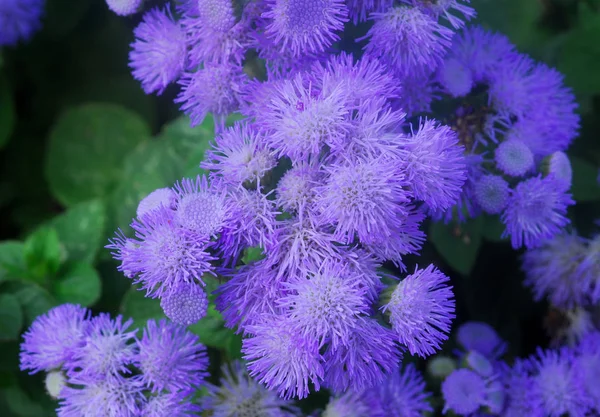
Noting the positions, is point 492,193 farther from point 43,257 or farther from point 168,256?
point 43,257

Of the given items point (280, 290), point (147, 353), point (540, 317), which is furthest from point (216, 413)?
point (540, 317)

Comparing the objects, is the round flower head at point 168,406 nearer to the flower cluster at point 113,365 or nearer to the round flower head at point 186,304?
the flower cluster at point 113,365

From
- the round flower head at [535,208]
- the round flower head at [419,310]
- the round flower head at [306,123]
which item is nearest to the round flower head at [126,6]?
the round flower head at [306,123]

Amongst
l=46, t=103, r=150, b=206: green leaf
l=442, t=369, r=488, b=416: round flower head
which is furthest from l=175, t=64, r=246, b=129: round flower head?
l=46, t=103, r=150, b=206: green leaf

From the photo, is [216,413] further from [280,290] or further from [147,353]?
[280,290]

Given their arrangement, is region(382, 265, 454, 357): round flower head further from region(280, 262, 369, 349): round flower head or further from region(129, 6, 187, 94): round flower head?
region(129, 6, 187, 94): round flower head
